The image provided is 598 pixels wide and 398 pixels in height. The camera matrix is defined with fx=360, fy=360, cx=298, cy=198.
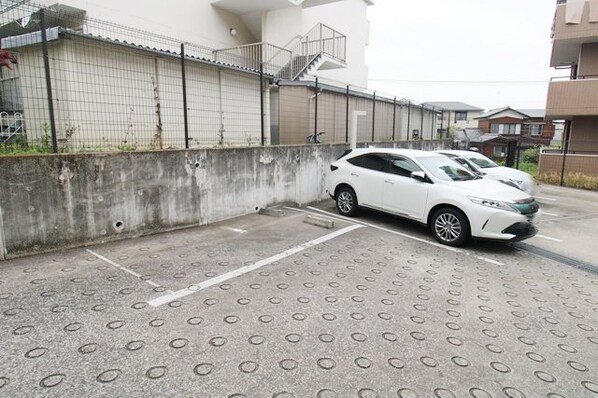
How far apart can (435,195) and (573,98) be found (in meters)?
13.8

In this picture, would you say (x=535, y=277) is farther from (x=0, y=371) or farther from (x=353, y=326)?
(x=0, y=371)

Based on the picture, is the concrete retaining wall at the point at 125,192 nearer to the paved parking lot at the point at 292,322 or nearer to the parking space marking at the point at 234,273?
the paved parking lot at the point at 292,322

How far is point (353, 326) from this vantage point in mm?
3230

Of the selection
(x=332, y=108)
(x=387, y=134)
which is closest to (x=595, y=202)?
(x=387, y=134)

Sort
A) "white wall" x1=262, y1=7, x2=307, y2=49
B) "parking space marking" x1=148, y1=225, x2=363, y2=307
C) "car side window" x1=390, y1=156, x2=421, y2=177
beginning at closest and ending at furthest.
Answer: "parking space marking" x1=148, y1=225, x2=363, y2=307 < "car side window" x1=390, y1=156, x2=421, y2=177 < "white wall" x1=262, y1=7, x2=307, y2=49

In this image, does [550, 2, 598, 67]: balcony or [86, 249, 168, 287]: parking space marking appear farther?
[550, 2, 598, 67]: balcony

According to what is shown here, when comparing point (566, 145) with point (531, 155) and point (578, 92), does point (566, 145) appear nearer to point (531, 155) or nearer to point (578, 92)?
point (578, 92)

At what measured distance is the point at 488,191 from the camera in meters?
5.89

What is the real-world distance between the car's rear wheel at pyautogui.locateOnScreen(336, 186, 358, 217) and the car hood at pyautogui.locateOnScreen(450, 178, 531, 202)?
7.01 feet

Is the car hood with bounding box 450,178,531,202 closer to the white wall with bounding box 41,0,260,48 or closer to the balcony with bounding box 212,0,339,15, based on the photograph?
the white wall with bounding box 41,0,260,48

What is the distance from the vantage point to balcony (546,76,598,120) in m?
14.9

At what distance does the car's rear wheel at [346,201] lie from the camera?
7688 millimetres

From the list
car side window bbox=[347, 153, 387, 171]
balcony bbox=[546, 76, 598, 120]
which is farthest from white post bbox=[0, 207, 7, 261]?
balcony bbox=[546, 76, 598, 120]

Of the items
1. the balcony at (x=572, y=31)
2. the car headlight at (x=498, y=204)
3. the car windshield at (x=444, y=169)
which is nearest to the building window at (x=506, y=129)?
the balcony at (x=572, y=31)
